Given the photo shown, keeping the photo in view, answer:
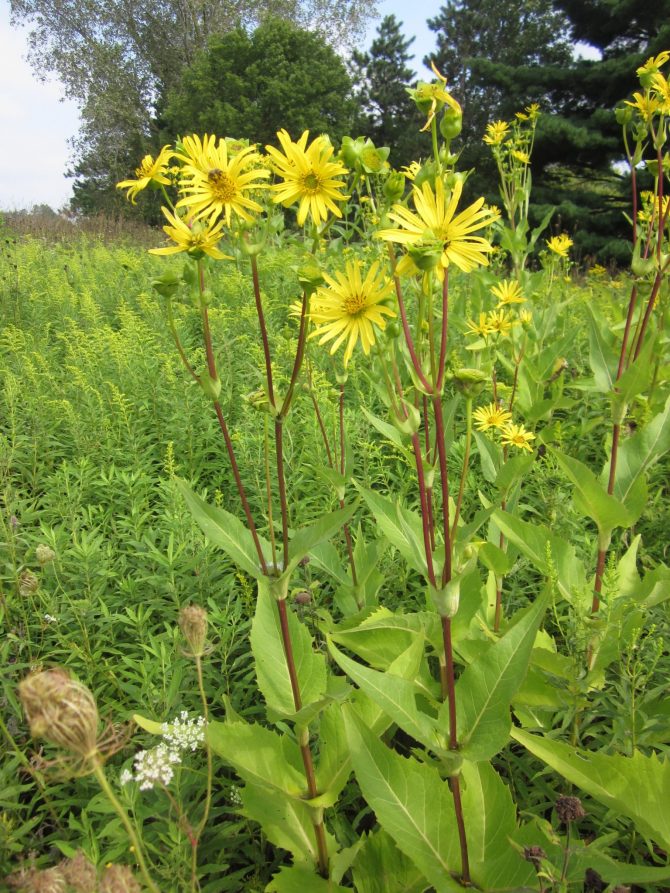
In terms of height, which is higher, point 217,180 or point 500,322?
point 217,180

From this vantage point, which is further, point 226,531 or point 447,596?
point 226,531

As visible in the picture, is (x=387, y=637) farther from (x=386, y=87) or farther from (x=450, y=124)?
(x=386, y=87)

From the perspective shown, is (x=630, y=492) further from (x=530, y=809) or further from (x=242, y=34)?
(x=242, y=34)

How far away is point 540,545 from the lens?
1.55 metres

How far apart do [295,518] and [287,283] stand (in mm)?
3509

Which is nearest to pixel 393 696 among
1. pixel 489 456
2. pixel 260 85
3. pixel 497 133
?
pixel 489 456

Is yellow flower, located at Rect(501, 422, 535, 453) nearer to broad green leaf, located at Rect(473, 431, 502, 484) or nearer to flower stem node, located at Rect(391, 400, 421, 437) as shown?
broad green leaf, located at Rect(473, 431, 502, 484)

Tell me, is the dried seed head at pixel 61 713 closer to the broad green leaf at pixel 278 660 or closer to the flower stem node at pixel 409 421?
the broad green leaf at pixel 278 660

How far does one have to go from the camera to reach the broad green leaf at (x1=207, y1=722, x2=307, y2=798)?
3.58ft

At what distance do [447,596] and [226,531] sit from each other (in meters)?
0.47

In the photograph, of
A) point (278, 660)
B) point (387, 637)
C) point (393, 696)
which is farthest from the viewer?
point (387, 637)

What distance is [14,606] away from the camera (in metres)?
1.90

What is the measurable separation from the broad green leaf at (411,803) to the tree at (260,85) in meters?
23.5

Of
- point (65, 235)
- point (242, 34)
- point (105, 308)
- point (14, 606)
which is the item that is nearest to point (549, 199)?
point (65, 235)
